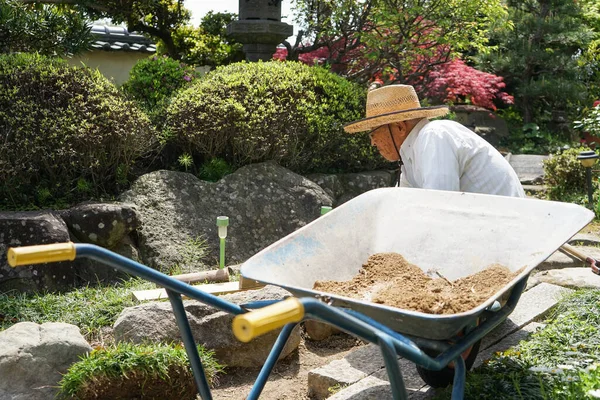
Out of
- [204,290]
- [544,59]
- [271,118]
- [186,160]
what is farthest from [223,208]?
[544,59]

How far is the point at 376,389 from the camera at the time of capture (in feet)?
9.89

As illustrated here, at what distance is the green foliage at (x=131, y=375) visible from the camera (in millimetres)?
2914

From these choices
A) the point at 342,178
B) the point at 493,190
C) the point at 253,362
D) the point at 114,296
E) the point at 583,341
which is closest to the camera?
the point at 583,341

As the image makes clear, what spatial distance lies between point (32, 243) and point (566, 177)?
19.4 ft

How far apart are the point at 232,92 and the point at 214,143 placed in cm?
44

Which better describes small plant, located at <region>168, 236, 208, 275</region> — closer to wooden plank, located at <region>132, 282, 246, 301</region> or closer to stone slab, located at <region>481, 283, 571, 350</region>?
wooden plank, located at <region>132, 282, 246, 301</region>

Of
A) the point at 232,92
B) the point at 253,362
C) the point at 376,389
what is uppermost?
the point at 232,92

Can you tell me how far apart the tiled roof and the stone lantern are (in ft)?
15.0

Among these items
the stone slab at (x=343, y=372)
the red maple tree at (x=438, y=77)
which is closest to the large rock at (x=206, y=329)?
the stone slab at (x=343, y=372)

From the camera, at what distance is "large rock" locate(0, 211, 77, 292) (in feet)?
14.8

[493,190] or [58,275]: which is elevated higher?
[493,190]

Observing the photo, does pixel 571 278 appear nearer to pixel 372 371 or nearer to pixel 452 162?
pixel 452 162

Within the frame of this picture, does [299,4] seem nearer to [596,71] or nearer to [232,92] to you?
[232,92]

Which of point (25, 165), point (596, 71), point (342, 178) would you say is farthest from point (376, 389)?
point (596, 71)
